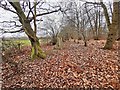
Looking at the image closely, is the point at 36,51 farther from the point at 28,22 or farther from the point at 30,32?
the point at 28,22

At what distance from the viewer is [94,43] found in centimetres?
294

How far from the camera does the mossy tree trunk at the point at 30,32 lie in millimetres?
2496

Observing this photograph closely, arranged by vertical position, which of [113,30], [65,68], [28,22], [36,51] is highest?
[28,22]

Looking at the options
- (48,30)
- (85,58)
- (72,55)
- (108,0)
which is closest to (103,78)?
(85,58)

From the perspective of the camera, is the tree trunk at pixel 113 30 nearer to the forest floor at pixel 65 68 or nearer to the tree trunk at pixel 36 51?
the forest floor at pixel 65 68

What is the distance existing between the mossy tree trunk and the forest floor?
7 centimetres

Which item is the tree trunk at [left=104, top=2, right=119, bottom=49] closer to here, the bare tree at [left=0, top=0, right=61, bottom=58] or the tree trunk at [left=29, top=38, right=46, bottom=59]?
the bare tree at [left=0, top=0, right=61, bottom=58]

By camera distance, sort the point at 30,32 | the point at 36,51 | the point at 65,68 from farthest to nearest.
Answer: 1. the point at 36,51
2. the point at 30,32
3. the point at 65,68

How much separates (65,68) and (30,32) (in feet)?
2.12

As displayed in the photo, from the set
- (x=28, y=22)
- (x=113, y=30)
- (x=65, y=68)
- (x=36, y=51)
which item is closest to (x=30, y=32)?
(x=28, y=22)

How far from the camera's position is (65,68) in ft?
7.81

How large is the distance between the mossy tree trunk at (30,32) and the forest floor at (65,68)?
0.23ft

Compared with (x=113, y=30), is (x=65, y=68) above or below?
below

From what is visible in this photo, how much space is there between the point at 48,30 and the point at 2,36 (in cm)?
54
